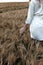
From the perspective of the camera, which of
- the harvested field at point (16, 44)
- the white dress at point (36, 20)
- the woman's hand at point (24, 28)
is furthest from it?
the woman's hand at point (24, 28)

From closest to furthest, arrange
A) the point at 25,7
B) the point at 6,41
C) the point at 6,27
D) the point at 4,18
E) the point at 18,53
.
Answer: the point at 18,53 → the point at 6,41 → the point at 6,27 → the point at 4,18 → the point at 25,7

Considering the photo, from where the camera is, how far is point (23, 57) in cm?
152

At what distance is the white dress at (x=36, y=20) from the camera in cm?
162

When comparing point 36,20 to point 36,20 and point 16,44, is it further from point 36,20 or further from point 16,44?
point 16,44

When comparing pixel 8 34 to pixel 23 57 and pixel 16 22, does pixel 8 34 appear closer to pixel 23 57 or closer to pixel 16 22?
pixel 16 22

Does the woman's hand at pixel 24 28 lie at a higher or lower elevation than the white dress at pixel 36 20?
lower

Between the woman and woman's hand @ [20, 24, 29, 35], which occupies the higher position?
the woman

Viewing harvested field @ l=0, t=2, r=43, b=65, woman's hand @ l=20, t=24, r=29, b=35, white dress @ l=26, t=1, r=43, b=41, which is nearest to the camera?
harvested field @ l=0, t=2, r=43, b=65

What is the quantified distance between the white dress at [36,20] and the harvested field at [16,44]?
7 centimetres

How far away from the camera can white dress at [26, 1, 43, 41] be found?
1.62 meters

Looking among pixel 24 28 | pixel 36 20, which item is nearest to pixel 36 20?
pixel 36 20

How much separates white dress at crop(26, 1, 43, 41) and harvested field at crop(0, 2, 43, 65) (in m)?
0.07

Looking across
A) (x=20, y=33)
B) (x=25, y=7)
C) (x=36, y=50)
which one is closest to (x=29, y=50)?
(x=36, y=50)

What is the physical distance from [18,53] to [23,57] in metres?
0.07
